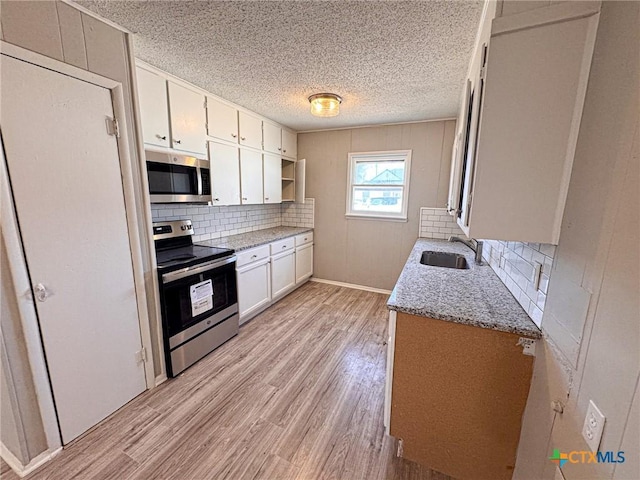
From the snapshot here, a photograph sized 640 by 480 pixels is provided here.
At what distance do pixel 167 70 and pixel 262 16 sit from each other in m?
1.15

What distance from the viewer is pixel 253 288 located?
2.97 meters

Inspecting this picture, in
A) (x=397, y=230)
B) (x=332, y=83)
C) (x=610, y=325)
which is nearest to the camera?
(x=610, y=325)

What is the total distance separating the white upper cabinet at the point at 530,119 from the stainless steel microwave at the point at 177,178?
216 cm

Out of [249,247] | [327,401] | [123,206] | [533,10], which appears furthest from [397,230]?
[123,206]

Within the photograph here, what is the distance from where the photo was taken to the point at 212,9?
141 centimetres

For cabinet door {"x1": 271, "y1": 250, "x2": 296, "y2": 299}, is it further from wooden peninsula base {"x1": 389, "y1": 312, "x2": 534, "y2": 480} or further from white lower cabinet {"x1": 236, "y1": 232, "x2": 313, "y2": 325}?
wooden peninsula base {"x1": 389, "y1": 312, "x2": 534, "y2": 480}

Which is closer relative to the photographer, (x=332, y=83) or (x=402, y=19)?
(x=402, y=19)

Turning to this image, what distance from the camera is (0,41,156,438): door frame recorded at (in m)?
1.23

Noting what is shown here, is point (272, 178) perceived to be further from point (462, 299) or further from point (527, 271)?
point (527, 271)

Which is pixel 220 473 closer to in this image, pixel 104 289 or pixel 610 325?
pixel 104 289

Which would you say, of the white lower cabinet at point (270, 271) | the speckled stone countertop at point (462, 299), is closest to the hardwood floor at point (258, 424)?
the white lower cabinet at point (270, 271)

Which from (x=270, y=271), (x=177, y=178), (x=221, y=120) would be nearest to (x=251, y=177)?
(x=221, y=120)

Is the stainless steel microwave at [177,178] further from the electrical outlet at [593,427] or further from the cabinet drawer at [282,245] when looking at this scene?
the electrical outlet at [593,427]

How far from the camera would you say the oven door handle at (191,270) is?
1950mm
